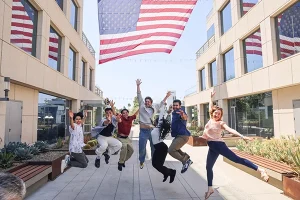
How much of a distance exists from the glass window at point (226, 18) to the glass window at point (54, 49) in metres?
14.2

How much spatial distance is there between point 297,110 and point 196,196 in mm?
9811

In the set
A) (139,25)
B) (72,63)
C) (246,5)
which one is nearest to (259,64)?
→ (246,5)

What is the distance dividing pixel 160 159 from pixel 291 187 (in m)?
3.13

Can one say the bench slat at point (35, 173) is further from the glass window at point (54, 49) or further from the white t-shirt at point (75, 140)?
the glass window at point (54, 49)

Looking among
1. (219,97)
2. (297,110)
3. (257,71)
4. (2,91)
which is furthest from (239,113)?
(2,91)

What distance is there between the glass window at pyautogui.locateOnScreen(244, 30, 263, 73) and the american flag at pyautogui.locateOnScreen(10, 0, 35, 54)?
14045mm

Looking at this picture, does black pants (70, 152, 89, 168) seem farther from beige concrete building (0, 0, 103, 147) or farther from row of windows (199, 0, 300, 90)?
row of windows (199, 0, 300, 90)

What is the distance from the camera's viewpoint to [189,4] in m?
8.59

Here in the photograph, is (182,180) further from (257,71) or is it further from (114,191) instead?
(257,71)

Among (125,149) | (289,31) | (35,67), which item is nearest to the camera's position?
(125,149)

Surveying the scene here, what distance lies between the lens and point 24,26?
10.8 metres

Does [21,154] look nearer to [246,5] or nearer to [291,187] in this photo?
[291,187]

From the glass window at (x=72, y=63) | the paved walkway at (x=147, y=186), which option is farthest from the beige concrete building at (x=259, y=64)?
the glass window at (x=72, y=63)

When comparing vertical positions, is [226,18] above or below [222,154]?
above
